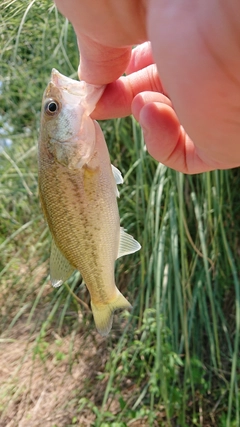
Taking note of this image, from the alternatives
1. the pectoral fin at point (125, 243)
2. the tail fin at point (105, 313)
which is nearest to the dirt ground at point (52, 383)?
the tail fin at point (105, 313)

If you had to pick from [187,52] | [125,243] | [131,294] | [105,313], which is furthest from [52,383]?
[187,52]

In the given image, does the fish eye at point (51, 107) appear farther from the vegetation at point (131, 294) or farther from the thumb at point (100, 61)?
the vegetation at point (131, 294)

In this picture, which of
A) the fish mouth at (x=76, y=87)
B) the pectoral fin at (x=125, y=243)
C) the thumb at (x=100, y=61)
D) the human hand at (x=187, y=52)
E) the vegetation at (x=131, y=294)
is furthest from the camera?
the vegetation at (x=131, y=294)

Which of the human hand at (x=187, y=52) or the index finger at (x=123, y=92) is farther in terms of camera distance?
the index finger at (x=123, y=92)

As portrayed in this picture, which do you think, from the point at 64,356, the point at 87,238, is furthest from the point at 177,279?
the point at 64,356

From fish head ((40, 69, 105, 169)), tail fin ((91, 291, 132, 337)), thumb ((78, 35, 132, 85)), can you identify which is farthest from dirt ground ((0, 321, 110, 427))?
thumb ((78, 35, 132, 85))
